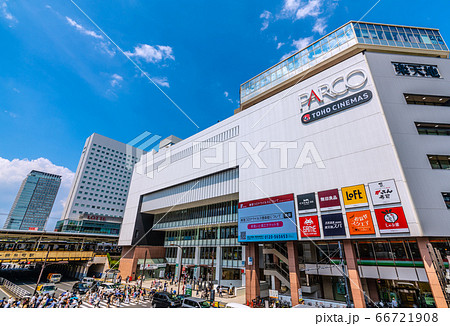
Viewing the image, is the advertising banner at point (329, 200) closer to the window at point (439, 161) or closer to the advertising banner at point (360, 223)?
the advertising banner at point (360, 223)

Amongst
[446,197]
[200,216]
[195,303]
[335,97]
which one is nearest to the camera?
[446,197]

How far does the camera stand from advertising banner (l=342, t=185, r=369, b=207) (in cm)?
2116

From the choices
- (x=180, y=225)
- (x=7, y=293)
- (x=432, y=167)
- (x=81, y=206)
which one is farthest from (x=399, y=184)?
(x=81, y=206)

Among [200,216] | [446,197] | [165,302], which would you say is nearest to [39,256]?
[200,216]

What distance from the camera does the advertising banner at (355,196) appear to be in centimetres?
2116

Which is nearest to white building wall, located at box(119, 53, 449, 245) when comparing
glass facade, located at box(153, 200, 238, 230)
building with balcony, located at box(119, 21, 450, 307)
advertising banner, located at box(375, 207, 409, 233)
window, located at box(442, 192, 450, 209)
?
building with balcony, located at box(119, 21, 450, 307)

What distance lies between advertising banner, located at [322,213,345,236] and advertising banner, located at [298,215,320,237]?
722 mm

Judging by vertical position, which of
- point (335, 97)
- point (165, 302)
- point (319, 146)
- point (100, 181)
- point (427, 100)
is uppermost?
point (100, 181)

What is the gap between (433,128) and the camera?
77.2 feet

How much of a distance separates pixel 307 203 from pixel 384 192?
A: 24.3ft

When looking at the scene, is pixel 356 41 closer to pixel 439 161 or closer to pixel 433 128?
pixel 433 128

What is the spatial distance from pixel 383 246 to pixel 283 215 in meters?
12.9

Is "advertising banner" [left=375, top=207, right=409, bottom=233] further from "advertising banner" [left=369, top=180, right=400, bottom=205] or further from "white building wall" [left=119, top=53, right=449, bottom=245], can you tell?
"advertising banner" [left=369, top=180, right=400, bottom=205]

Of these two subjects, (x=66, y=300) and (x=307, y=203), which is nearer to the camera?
(x=66, y=300)
